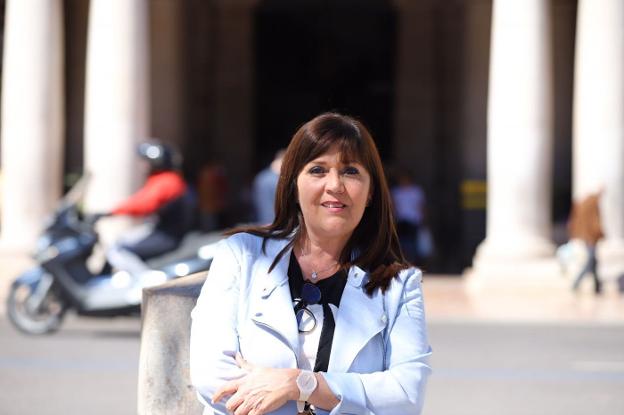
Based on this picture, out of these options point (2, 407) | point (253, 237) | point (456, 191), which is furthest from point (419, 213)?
point (253, 237)

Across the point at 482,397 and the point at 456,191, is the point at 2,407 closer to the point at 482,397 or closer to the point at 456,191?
the point at 482,397

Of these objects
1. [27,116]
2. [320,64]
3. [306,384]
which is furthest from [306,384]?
[320,64]

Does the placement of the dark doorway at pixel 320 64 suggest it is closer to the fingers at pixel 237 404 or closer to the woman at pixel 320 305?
the woman at pixel 320 305

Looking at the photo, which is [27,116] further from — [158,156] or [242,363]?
[242,363]

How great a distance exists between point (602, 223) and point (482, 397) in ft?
28.6

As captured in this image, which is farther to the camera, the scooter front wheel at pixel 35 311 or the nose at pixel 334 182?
the scooter front wheel at pixel 35 311

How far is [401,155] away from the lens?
83.1 feet

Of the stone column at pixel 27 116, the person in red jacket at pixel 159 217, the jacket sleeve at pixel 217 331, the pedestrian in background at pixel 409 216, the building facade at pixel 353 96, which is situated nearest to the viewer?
the jacket sleeve at pixel 217 331

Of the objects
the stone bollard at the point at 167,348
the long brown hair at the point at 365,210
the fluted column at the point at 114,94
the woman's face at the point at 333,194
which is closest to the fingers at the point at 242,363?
the long brown hair at the point at 365,210

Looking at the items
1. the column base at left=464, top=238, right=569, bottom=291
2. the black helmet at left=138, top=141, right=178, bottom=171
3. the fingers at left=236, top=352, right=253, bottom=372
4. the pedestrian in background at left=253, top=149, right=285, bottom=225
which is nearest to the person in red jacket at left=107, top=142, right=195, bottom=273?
the black helmet at left=138, top=141, right=178, bottom=171

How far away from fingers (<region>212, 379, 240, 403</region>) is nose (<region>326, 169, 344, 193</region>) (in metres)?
0.56

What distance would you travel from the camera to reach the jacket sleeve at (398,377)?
2754 mm

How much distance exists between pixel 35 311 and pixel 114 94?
5558mm

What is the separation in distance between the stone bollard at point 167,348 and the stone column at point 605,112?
42.9 ft
